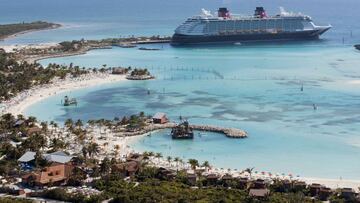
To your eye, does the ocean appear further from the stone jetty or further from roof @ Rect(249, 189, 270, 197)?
roof @ Rect(249, 189, 270, 197)

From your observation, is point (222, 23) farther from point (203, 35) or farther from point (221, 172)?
point (221, 172)

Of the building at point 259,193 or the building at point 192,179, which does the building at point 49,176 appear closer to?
the building at point 192,179

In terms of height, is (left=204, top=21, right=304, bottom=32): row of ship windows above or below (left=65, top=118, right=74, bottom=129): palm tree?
above

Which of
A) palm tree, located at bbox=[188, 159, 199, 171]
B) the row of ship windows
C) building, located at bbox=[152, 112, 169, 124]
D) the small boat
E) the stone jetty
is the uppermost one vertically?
the row of ship windows

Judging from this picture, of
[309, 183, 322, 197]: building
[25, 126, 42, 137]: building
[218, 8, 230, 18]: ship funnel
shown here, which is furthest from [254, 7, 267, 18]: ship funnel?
[309, 183, 322, 197]: building

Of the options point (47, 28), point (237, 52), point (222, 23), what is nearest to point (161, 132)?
point (237, 52)
